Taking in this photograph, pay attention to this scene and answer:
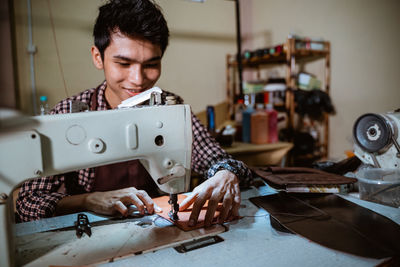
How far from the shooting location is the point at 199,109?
2.42 metres

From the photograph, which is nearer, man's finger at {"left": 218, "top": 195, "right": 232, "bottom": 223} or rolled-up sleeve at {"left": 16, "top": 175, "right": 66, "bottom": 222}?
man's finger at {"left": 218, "top": 195, "right": 232, "bottom": 223}

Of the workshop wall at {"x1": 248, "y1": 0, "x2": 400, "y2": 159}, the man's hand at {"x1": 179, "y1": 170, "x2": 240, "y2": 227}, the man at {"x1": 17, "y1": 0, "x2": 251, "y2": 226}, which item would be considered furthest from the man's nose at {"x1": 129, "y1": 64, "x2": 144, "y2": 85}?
the workshop wall at {"x1": 248, "y1": 0, "x2": 400, "y2": 159}

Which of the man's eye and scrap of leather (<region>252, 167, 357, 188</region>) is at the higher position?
the man's eye

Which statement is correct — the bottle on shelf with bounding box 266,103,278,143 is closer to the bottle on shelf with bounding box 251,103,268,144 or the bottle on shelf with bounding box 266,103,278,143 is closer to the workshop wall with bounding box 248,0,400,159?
the bottle on shelf with bounding box 251,103,268,144

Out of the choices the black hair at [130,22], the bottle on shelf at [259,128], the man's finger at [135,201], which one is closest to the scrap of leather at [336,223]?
the man's finger at [135,201]

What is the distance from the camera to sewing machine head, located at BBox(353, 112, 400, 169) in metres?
1.00

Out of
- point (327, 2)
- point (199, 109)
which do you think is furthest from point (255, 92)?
point (327, 2)

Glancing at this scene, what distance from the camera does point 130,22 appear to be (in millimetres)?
1040

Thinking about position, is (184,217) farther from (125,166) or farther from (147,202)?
(125,166)

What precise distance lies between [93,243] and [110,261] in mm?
107

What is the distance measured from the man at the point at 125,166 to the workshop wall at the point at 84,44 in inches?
8.1

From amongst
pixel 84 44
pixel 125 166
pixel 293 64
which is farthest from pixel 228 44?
pixel 125 166

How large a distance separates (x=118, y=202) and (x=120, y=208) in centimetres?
2

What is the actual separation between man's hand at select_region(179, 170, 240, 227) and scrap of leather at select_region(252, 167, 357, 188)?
0.15 meters
